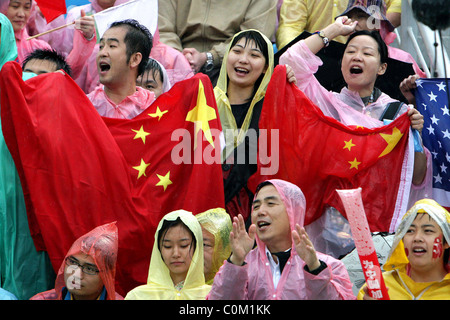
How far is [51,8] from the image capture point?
7.52m

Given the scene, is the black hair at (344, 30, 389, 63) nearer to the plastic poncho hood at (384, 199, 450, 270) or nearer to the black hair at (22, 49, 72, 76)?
the plastic poncho hood at (384, 199, 450, 270)

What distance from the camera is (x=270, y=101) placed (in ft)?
20.9

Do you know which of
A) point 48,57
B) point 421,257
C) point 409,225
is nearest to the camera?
point 421,257

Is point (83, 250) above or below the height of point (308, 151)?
below

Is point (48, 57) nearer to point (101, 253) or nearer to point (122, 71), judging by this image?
point (122, 71)

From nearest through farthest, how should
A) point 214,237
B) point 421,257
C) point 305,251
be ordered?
point 305,251
point 421,257
point 214,237

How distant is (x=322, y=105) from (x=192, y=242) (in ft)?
6.07

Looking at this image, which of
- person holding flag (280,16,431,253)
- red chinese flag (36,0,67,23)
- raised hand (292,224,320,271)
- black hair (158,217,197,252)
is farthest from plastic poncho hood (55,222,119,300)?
red chinese flag (36,0,67,23)

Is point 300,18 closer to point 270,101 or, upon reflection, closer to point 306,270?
point 270,101

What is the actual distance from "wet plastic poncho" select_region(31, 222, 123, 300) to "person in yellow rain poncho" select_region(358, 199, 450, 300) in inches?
62.7

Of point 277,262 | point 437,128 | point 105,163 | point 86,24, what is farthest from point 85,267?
point 437,128

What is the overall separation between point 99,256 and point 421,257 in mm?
1842

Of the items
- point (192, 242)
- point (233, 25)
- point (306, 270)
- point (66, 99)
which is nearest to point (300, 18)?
point (233, 25)

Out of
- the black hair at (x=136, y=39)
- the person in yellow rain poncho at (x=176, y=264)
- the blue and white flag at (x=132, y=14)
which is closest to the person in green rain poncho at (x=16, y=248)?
the person in yellow rain poncho at (x=176, y=264)
